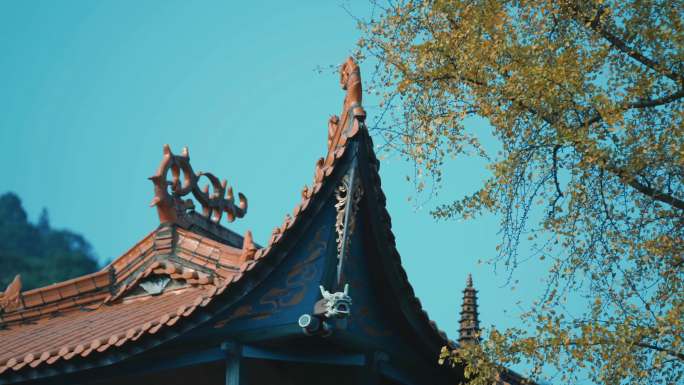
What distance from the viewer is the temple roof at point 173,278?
8.27m

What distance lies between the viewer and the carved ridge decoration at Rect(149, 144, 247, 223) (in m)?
11.0

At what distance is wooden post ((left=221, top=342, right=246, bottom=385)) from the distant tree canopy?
3867 cm

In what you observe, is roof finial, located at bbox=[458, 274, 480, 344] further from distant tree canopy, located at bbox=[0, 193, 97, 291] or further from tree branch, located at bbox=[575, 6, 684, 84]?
distant tree canopy, located at bbox=[0, 193, 97, 291]

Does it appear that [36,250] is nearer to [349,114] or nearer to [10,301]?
[10,301]

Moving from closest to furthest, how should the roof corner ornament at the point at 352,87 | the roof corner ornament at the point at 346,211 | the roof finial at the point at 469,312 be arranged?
1. the roof corner ornament at the point at 346,211
2. the roof corner ornament at the point at 352,87
3. the roof finial at the point at 469,312

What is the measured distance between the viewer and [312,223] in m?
8.39

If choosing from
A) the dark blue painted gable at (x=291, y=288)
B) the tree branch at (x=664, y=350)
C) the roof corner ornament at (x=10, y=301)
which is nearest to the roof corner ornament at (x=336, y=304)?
the dark blue painted gable at (x=291, y=288)

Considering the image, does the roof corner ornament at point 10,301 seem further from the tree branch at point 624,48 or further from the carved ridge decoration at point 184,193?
the tree branch at point 624,48

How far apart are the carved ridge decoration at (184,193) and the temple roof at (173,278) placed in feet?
0.04

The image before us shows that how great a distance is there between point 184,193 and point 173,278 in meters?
1.14

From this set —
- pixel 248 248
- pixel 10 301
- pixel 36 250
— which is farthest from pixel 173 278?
pixel 36 250

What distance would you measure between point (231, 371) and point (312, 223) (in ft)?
4.15

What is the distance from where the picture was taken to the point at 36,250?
63000 mm

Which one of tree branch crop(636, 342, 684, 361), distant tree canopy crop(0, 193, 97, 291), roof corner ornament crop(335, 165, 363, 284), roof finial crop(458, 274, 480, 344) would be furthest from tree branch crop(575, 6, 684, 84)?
distant tree canopy crop(0, 193, 97, 291)
